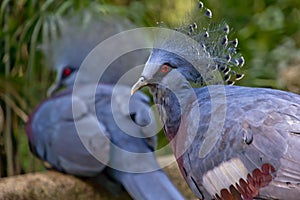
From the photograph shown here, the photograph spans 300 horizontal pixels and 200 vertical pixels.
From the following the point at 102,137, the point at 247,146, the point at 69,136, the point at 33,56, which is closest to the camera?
the point at 247,146

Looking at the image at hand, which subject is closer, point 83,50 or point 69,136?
point 69,136

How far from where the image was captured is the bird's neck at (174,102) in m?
1.99

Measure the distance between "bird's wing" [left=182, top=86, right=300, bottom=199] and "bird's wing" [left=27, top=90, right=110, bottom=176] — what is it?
1.11 m

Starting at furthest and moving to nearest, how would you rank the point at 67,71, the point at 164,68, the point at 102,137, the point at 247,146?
the point at 67,71 < the point at 102,137 < the point at 164,68 < the point at 247,146

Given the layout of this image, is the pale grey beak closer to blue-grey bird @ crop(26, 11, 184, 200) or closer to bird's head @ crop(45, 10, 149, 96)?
bird's head @ crop(45, 10, 149, 96)

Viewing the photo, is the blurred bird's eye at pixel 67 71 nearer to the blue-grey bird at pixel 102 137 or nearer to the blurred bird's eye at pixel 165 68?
the blue-grey bird at pixel 102 137

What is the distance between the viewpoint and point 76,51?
3.68m

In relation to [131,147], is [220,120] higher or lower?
higher

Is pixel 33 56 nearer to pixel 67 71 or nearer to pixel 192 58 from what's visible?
pixel 67 71

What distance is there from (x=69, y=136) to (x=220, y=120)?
140 centimetres

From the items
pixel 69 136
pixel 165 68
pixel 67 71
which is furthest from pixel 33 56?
pixel 165 68

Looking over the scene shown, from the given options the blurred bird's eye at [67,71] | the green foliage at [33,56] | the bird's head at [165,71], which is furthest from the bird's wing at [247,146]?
the blurred bird's eye at [67,71]

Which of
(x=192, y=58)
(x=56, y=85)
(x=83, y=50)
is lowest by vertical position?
(x=56, y=85)

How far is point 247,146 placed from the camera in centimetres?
180
